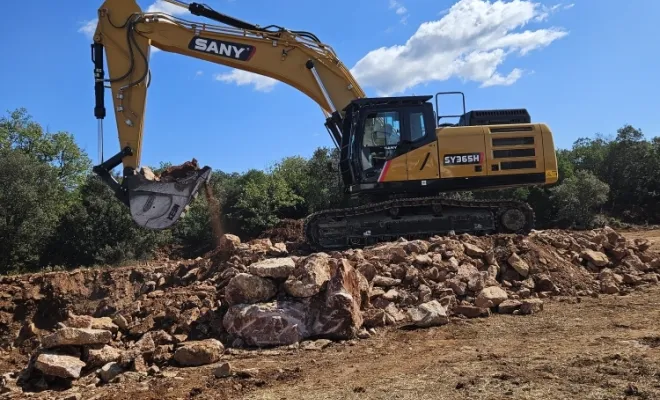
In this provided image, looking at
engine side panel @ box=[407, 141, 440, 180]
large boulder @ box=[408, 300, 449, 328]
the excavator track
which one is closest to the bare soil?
large boulder @ box=[408, 300, 449, 328]

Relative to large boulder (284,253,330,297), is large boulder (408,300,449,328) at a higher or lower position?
lower

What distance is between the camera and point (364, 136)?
10.2 meters

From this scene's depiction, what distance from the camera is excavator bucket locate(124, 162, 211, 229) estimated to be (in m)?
9.16

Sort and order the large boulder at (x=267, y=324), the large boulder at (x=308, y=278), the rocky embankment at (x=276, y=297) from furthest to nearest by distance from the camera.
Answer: the large boulder at (x=308, y=278) → the large boulder at (x=267, y=324) → the rocky embankment at (x=276, y=297)

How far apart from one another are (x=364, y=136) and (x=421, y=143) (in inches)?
41.8

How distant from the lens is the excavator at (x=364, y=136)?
9656 millimetres

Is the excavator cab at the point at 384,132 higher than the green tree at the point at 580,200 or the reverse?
higher

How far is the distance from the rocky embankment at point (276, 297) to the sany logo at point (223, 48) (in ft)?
11.3

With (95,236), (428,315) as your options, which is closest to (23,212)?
(95,236)

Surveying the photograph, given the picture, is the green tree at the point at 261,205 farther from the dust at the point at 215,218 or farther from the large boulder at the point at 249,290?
the large boulder at the point at 249,290

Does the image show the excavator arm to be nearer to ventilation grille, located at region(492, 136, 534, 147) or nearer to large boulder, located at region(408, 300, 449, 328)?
ventilation grille, located at region(492, 136, 534, 147)

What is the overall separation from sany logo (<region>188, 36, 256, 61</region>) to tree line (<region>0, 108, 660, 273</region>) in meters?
2.77

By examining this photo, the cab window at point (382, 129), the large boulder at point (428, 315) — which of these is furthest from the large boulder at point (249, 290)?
the cab window at point (382, 129)

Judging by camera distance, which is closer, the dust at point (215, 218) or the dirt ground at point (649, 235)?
the dirt ground at point (649, 235)
